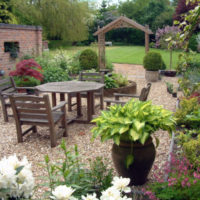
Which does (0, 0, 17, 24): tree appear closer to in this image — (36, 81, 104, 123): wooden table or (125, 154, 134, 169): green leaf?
(36, 81, 104, 123): wooden table

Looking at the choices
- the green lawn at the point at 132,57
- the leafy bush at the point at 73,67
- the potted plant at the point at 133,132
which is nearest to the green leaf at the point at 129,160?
the potted plant at the point at 133,132

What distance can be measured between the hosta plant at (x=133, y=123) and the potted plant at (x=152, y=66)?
8409 mm

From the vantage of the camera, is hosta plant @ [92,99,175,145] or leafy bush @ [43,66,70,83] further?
leafy bush @ [43,66,70,83]

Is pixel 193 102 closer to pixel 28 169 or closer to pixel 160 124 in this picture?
pixel 160 124

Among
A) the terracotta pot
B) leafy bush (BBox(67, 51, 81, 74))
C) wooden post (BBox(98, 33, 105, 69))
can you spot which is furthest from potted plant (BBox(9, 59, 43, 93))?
the terracotta pot

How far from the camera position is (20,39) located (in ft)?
36.4

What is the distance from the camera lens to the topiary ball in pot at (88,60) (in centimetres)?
1196

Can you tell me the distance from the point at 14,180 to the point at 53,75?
346 inches

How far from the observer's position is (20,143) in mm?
4863

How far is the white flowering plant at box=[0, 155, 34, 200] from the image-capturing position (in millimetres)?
1302

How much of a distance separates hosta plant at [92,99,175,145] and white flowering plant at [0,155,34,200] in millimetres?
1552

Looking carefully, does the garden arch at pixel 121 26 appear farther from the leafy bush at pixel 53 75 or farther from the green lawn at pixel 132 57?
the green lawn at pixel 132 57

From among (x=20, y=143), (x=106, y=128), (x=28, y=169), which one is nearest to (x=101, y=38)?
(x=20, y=143)

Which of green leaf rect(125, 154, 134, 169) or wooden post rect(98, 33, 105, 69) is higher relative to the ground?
wooden post rect(98, 33, 105, 69)
